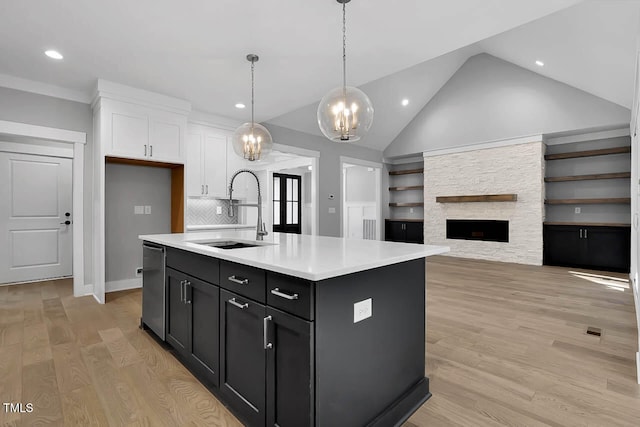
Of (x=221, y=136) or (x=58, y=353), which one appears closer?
(x=58, y=353)

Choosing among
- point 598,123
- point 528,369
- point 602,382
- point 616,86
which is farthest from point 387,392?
point 598,123

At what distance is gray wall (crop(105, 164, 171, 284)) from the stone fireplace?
19.0 feet

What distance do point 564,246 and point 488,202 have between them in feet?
5.04

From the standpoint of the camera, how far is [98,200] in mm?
3977

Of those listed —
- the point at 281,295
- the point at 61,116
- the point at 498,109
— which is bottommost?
the point at 281,295

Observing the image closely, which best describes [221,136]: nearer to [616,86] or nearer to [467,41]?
[467,41]

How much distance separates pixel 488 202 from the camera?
673 centimetres

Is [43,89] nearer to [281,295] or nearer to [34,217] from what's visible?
[34,217]

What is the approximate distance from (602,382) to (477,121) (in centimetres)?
593

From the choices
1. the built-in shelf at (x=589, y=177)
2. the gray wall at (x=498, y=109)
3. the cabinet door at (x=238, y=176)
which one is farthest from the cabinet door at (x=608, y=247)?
the cabinet door at (x=238, y=176)

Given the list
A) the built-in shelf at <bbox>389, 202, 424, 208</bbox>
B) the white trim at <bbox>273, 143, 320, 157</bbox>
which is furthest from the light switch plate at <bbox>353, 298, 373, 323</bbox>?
the built-in shelf at <bbox>389, 202, 424, 208</bbox>

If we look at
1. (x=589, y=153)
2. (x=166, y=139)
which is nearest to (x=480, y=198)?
(x=589, y=153)

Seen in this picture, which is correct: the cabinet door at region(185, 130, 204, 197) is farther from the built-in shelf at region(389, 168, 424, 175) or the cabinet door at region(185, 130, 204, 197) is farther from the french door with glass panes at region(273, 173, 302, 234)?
the built-in shelf at region(389, 168, 424, 175)

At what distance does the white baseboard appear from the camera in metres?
4.36
